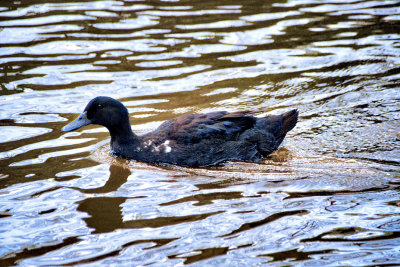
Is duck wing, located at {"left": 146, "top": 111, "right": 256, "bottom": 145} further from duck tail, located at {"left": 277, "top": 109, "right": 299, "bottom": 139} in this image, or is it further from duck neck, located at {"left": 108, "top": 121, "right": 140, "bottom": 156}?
duck tail, located at {"left": 277, "top": 109, "right": 299, "bottom": 139}

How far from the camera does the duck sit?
7.27 m

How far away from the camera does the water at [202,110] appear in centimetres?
512

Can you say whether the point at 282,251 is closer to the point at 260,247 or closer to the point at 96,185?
the point at 260,247

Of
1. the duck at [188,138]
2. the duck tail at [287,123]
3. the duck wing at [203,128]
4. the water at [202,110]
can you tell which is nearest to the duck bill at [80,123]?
the duck at [188,138]

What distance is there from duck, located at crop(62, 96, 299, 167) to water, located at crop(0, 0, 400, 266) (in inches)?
8.7

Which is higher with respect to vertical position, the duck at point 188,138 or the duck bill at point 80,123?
the duck bill at point 80,123

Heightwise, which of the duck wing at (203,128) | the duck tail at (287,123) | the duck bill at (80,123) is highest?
the duck bill at (80,123)

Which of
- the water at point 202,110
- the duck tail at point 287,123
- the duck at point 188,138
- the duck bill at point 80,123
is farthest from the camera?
the duck tail at point 287,123

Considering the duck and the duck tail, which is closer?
the duck

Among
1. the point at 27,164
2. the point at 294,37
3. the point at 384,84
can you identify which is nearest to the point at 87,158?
the point at 27,164

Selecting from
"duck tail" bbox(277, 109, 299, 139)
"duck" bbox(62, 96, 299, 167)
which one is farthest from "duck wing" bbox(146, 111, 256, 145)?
"duck tail" bbox(277, 109, 299, 139)

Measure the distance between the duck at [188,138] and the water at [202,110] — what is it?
221mm

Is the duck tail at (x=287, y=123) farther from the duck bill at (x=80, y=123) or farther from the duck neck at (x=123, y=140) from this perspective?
the duck bill at (x=80, y=123)

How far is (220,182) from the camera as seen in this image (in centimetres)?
650
